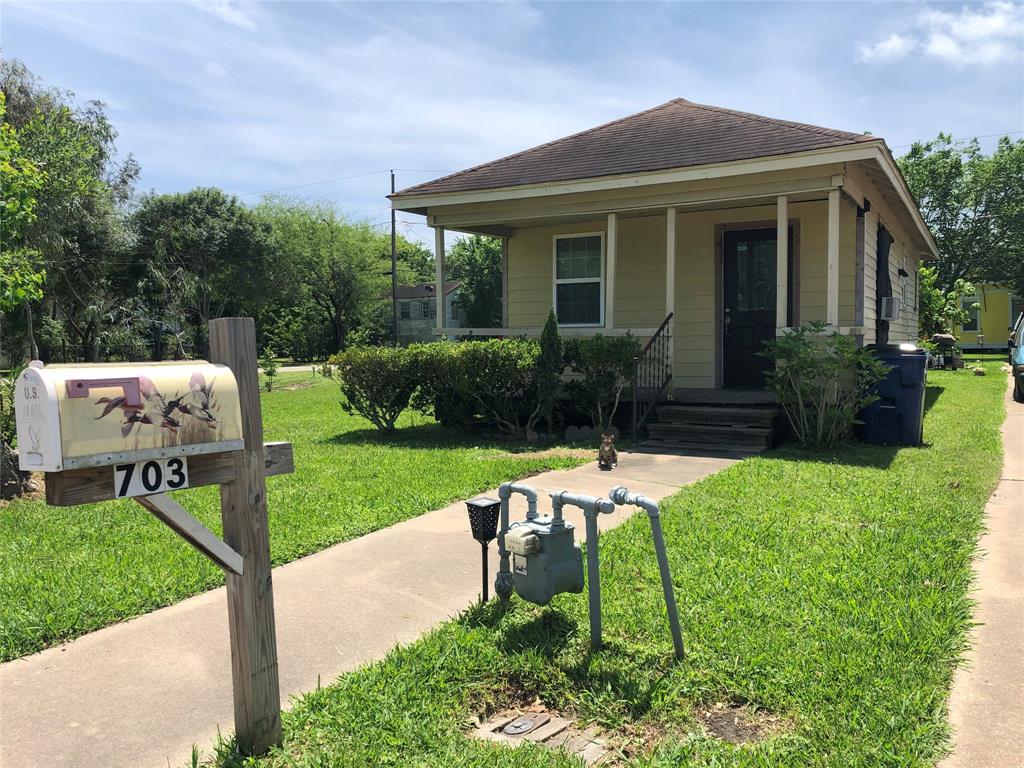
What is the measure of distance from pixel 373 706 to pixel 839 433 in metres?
6.97

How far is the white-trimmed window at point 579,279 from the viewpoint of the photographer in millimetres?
11453

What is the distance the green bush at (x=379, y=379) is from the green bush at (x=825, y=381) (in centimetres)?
453

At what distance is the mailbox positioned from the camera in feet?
6.44

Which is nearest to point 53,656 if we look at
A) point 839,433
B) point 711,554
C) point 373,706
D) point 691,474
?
point 373,706

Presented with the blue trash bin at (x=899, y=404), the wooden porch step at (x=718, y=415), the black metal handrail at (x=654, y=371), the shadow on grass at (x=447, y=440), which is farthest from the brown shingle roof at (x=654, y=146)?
the shadow on grass at (x=447, y=440)

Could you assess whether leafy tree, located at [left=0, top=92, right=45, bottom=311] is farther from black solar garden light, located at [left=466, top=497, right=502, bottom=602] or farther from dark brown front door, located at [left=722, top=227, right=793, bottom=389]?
dark brown front door, located at [left=722, top=227, right=793, bottom=389]

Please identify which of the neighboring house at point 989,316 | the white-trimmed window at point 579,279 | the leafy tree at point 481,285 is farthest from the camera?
the leafy tree at point 481,285

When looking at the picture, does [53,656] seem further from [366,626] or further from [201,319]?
[201,319]

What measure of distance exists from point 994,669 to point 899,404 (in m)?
6.01

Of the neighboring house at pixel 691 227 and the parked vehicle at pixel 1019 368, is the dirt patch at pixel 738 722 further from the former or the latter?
the parked vehicle at pixel 1019 368

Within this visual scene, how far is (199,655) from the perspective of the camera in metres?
3.51

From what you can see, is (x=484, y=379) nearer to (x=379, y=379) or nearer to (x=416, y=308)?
(x=379, y=379)

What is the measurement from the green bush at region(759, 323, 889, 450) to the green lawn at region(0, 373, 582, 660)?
9.09 ft

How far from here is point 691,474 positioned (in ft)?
24.2
